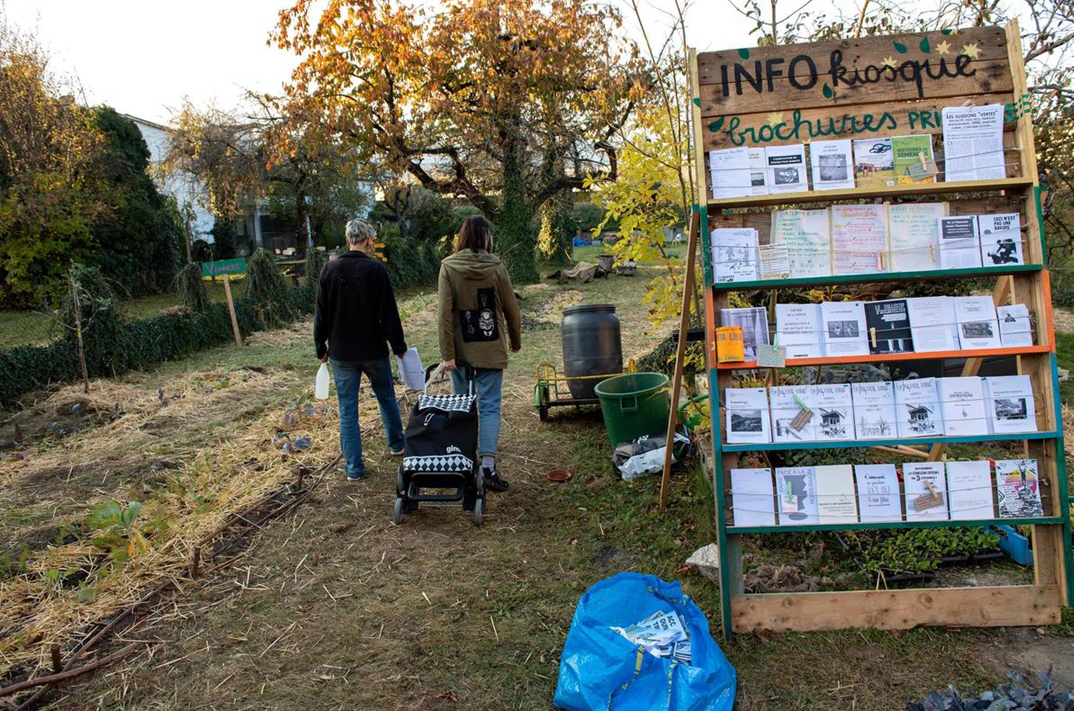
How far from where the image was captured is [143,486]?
5348mm

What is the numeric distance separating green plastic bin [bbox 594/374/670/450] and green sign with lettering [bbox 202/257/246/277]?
33.0 feet

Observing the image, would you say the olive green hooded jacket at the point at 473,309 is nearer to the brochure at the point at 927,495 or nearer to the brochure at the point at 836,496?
the brochure at the point at 836,496

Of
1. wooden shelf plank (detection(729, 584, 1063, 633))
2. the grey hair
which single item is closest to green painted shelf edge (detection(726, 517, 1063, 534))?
wooden shelf plank (detection(729, 584, 1063, 633))

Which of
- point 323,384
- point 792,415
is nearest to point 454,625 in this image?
point 792,415

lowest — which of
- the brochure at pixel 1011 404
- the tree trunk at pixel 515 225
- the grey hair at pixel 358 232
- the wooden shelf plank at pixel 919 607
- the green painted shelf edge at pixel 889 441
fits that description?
the wooden shelf plank at pixel 919 607

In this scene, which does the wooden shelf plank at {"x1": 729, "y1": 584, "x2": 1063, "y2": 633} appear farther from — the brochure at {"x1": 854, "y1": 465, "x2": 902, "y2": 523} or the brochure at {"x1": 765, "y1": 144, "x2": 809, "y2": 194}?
the brochure at {"x1": 765, "y1": 144, "x2": 809, "y2": 194}

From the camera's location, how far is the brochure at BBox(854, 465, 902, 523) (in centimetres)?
300

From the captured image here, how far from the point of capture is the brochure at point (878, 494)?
9.84ft

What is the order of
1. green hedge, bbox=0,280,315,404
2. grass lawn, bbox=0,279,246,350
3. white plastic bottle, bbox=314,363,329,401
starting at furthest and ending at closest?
1. grass lawn, bbox=0,279,246,350
2. green hedge, bbox=0,280,315,404
3. white plastic bottle, bbox=314,363,329,401

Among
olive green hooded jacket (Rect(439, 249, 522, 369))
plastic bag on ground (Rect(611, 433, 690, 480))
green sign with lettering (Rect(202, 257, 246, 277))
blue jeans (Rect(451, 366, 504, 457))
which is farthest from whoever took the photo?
green sign with lettering (Rect(202, 257, 246, 277))

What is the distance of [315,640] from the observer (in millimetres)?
3125

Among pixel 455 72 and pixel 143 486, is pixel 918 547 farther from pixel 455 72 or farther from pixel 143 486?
pixel 455 72

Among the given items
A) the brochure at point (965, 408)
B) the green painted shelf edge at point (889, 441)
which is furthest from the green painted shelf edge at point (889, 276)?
the green painted shelf edge at point (889, 441)

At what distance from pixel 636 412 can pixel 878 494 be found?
2.26m
